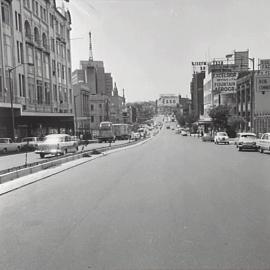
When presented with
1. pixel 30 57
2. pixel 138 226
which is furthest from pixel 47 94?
pixel 138 226

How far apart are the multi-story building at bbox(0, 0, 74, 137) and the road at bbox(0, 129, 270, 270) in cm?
3043

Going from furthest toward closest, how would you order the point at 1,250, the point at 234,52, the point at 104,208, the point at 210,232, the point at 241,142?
the point at 234,52 → the point at 241,142 → the point at 104,208 → the point at 210,232 → the point at 1,250

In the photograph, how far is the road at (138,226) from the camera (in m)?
5.49

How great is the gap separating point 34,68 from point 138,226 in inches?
2005

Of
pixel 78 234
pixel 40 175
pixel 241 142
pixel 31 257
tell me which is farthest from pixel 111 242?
pixel 241 142

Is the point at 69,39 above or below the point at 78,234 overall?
above

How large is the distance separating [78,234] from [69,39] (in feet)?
→ 236

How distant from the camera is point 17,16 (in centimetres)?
4878

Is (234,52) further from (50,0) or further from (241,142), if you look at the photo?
(241,142)

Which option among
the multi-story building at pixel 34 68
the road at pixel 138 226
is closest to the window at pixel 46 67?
the multi-story building at pixel 34 68

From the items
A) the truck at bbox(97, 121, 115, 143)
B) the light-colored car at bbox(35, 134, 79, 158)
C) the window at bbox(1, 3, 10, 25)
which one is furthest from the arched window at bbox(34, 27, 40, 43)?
the light-colored car at bbox(35, 134, 79, 158)

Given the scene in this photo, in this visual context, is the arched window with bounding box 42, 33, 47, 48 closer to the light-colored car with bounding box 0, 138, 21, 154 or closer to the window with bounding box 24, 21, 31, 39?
the window with bounding box 24, 21, 31, 39

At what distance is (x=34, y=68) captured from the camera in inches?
2153

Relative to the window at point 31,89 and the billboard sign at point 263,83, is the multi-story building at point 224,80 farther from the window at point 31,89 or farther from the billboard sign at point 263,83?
the window at point 31,89
